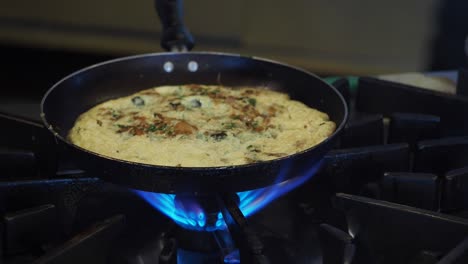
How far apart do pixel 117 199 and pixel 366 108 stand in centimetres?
83

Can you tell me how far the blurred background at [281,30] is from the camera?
346 cm

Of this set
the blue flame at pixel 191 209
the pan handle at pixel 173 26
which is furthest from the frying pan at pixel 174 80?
the blue flame at pixel 191 209

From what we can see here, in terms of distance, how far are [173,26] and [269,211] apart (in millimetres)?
610

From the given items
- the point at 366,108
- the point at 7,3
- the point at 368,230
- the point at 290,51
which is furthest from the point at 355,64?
the point at 368,230

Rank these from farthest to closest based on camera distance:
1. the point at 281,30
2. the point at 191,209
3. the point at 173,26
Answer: the point at 281,30 → the point at 173,26 → the point at 191,209

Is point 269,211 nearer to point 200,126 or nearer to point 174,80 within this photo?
point 200,126

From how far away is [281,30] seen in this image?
361cm

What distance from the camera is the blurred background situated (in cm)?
346

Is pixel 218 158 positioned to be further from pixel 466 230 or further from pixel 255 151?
pixel 466 230

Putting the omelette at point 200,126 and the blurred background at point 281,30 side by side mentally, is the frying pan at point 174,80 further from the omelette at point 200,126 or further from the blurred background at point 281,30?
the blurred background at point 281,30

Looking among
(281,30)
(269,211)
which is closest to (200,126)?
(269,211)

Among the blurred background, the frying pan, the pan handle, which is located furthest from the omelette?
the blurred background

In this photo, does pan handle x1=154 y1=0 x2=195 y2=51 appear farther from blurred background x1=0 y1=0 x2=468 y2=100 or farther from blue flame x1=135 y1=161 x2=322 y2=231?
blurred background x1=0 y1=0 x2=468 y2=100

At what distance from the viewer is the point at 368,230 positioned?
1.06m
